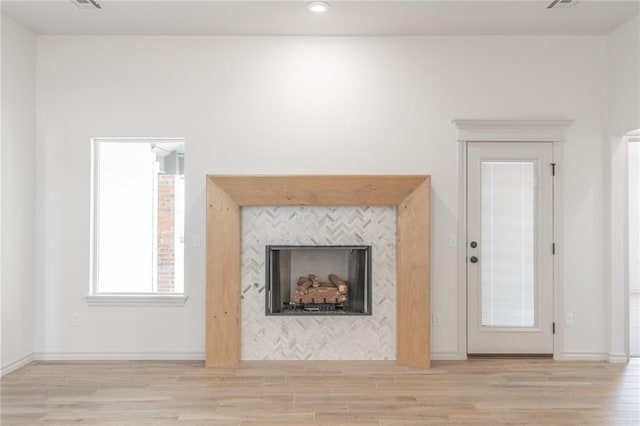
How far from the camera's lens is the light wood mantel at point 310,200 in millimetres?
4086

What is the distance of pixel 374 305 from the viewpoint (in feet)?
14.0

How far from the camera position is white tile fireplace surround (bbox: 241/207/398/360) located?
426 cm

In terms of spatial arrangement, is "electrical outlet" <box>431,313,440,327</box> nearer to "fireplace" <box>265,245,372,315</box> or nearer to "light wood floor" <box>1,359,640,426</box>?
"light wood floor" <box>1,359,640,426</box>

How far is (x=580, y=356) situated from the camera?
4.32 m

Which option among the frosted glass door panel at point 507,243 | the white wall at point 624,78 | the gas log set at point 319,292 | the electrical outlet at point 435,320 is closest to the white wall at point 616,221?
the white wall at point 624,78

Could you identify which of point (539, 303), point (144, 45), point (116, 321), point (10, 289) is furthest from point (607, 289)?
point (10, 289)

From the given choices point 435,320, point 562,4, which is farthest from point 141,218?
point 562,4

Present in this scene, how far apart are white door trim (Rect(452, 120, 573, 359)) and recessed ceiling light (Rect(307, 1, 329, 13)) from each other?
1.50m

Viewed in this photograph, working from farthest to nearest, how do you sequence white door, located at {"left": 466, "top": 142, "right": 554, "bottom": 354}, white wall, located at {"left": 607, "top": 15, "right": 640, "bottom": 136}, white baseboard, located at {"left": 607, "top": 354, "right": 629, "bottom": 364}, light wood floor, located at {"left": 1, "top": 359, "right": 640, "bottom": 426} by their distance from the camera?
white door, located at {"left": 466, "top": 142, "right": 554, "bottom": 354}
white baseboard, located at {"left": 607, "top": 354, "right": 629, "bottom": 364}
white wall, located at {"left": 607, "top": 15, "right": 640, "bottom": 136}
light wood floor, located at {"left": 1, "top": 359, "right": 640, "bottom": 426}

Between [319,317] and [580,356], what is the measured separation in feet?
7.77

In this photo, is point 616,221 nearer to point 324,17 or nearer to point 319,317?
point 319,317

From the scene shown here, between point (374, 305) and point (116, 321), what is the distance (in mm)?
2314

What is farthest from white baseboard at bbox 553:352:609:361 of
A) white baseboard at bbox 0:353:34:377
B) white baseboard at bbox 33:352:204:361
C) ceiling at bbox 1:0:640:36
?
white baseboard at bbox 0:353:34:377

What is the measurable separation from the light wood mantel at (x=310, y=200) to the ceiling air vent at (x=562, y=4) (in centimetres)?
162
